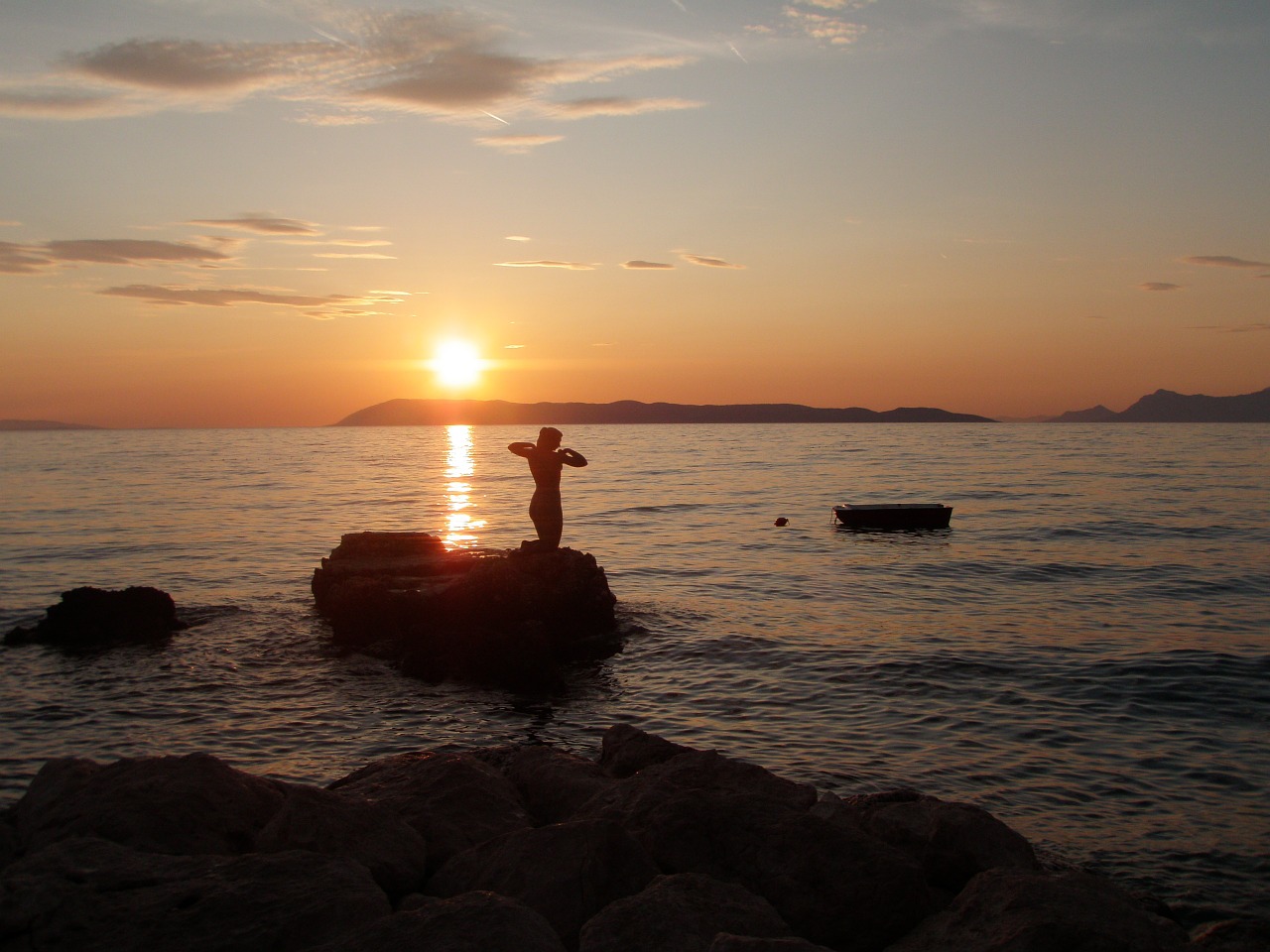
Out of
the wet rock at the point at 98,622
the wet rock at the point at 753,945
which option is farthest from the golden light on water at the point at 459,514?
→ the wet rock at the point at 753,945

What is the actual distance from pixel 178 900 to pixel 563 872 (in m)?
2.30

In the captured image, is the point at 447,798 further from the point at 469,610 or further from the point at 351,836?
the point at 469,610

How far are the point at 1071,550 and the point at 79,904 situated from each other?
2942 cm

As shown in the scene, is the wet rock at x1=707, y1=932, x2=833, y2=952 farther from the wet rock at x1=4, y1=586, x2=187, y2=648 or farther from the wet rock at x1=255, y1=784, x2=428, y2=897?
the wet rock at x1=4, y1=586, x2=187, y2=648

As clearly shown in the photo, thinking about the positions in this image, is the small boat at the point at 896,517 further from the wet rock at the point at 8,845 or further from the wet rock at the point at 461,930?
the wet rock at the point at 461,930

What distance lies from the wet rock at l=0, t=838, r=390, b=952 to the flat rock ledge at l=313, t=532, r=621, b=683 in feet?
29.1

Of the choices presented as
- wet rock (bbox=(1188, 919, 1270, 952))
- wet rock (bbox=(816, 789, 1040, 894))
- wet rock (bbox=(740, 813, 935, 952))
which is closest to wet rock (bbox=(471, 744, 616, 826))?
wet rock (bbox=(740, 813, 935, 952))

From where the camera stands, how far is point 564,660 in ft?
53.5

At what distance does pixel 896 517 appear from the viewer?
3500cm

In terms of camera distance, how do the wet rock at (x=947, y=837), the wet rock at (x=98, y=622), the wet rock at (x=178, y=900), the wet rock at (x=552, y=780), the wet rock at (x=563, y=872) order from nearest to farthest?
the wet rock at (x=178, y=900) → the wet rock at (x=563, y=872) → the wet rock at (x=947, y=837) → the wet rock at (x=552, y=780) → the wet rock at (x=98, y=622)

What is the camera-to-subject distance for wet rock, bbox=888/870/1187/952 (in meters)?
5.11

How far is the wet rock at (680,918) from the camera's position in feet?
16.9

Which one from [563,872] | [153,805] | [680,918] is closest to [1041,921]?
[680,918]

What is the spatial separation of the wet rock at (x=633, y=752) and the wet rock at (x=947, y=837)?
5.97ft
